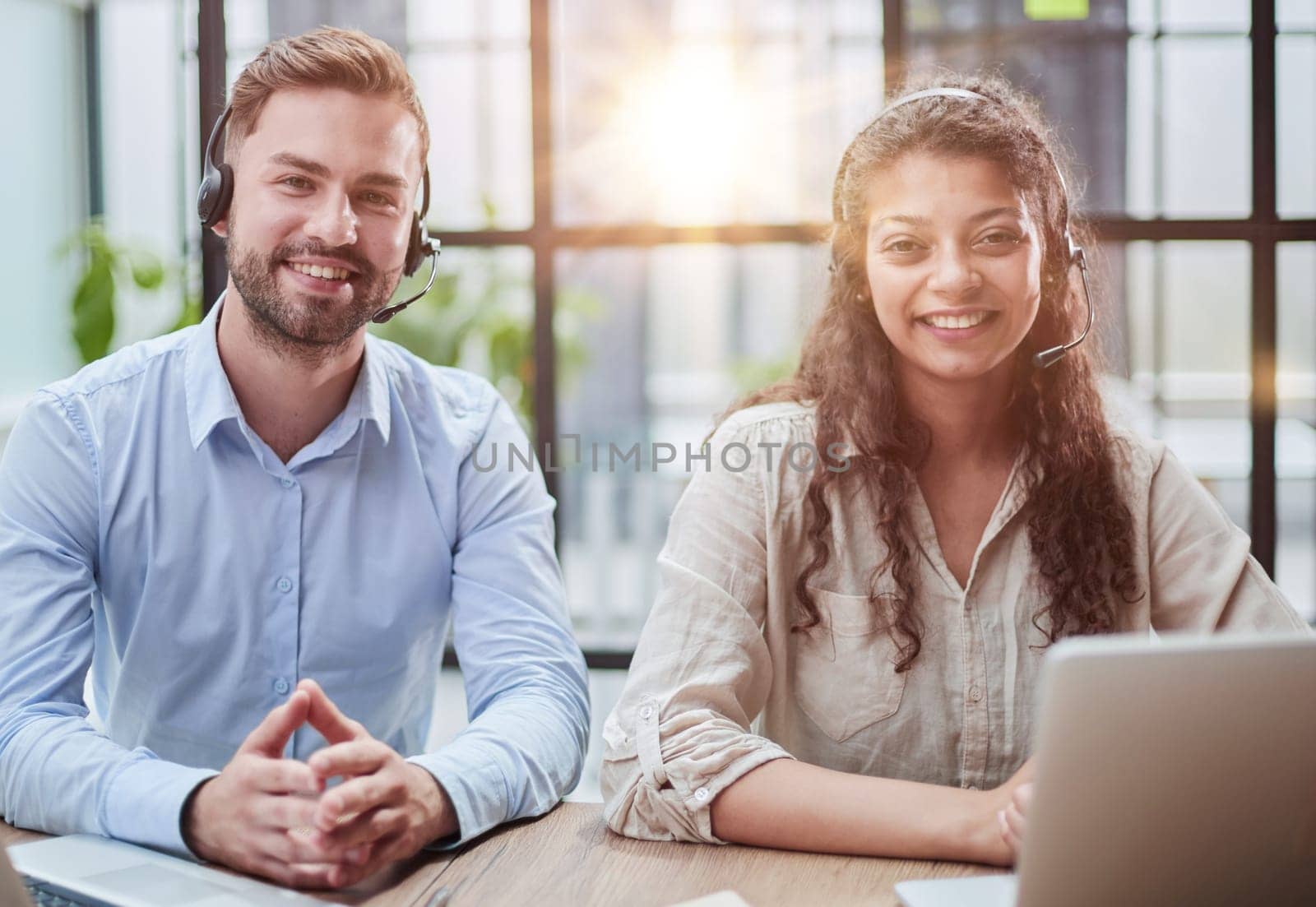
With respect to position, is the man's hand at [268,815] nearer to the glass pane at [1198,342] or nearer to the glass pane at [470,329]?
the glass pane at [1198,342]

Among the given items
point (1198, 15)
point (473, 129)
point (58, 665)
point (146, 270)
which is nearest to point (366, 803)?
point (58, 665)

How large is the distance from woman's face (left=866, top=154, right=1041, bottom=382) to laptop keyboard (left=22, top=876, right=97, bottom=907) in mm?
1103

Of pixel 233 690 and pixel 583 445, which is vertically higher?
pixel 583 445

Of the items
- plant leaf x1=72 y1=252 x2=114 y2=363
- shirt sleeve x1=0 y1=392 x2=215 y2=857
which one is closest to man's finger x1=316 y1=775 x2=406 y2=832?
shirt sleeve x1=0 y1=392 x2=215 y2=857

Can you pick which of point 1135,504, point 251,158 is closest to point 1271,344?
point 1135,504

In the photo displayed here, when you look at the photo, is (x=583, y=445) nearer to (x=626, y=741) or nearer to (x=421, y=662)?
(x=421, y=662)

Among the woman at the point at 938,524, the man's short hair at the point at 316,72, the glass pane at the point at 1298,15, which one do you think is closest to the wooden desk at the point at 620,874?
the woman at the point at 938,524

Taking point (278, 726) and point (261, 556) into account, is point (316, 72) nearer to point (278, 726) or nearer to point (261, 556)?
point (261, 556)

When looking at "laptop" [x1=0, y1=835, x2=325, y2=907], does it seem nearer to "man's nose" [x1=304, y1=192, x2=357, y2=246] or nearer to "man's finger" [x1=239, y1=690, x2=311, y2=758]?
"man's finger" [x1=239, y1=690, x2=311, y2=758]

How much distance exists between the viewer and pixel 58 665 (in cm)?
130

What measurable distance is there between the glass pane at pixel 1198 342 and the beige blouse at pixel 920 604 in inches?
15.4

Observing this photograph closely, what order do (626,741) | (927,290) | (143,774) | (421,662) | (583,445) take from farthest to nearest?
(583,445) → (421,662) → (927,290) → (626,741) → (143,774)

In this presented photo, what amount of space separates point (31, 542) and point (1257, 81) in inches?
81.6

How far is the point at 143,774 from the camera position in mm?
1129
